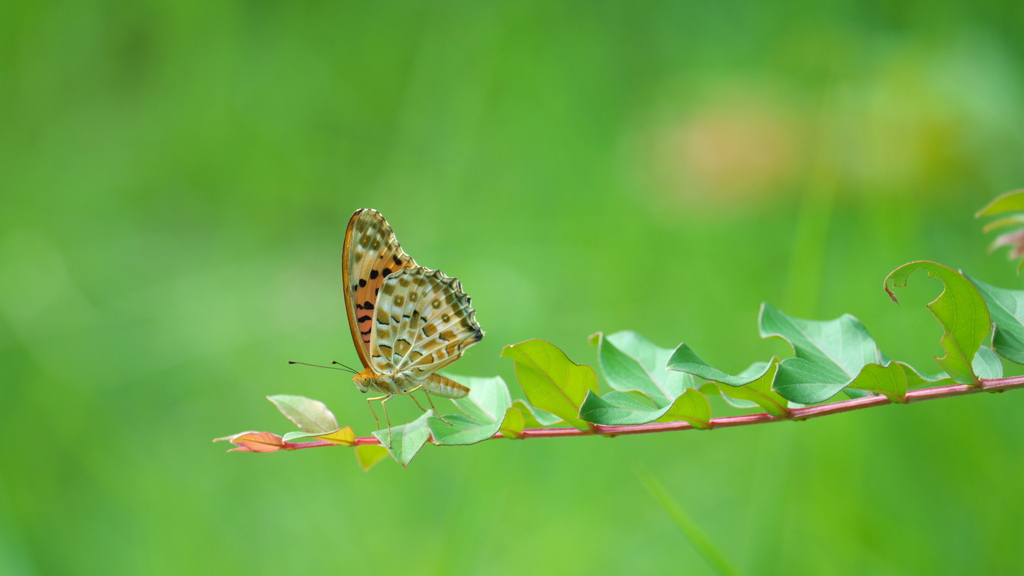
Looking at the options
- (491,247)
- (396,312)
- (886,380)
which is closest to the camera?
(886,380)

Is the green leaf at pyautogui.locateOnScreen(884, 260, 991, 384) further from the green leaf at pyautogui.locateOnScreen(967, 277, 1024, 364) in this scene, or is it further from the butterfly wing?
Result: the butterfly wing

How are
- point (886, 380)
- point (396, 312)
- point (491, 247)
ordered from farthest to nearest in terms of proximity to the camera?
1. point (491, 247)
2. point (396, 312)
3. point (886, 380)

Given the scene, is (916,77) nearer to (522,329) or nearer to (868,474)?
(868,474)

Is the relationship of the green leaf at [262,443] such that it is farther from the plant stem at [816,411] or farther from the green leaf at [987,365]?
the green leaf at [987,365]

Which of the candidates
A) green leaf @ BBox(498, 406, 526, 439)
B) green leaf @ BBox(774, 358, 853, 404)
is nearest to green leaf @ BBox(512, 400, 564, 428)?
green leaf @ BBox(498, 406, 526, 439)

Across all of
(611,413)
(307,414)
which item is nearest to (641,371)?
(611,413)

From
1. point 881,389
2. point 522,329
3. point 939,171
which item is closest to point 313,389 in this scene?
point 522,329

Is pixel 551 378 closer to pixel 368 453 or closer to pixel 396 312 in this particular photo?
pixel 368 453
